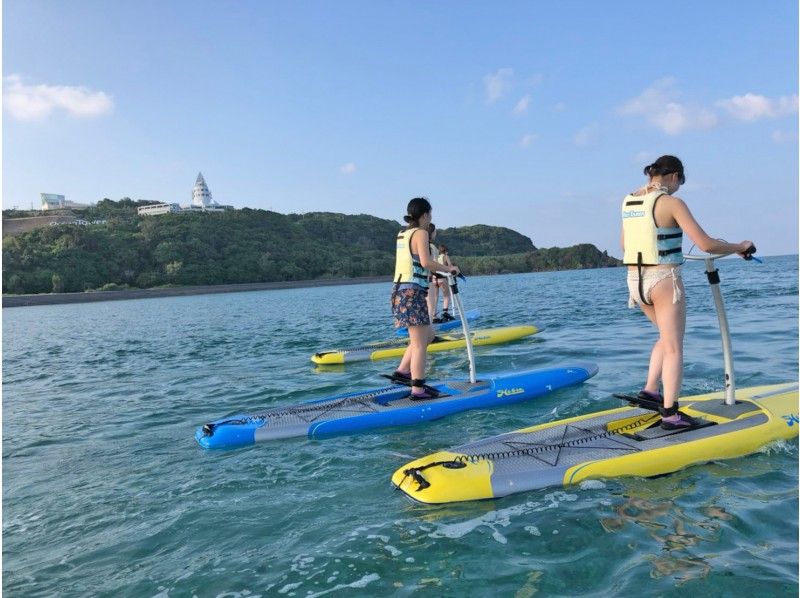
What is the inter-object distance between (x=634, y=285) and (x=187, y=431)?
613cm

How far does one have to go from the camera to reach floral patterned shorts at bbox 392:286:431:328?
7707 millimetres

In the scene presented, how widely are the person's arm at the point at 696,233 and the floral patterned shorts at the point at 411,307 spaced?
11.1 ft

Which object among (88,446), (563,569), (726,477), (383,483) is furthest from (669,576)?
(88,446)

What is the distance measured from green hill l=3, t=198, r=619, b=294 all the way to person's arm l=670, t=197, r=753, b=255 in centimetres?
9361

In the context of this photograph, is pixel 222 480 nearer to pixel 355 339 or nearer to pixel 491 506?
pixel 491 506

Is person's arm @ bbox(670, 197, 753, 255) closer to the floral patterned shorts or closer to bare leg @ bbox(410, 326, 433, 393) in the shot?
the floral patterned shorts

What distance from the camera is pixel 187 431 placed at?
809cm

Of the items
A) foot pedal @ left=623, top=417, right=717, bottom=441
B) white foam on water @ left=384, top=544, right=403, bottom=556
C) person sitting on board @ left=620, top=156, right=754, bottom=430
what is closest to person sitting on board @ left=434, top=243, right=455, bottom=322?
person sitting on board @ left=620, top=156, right=754, bottom=430

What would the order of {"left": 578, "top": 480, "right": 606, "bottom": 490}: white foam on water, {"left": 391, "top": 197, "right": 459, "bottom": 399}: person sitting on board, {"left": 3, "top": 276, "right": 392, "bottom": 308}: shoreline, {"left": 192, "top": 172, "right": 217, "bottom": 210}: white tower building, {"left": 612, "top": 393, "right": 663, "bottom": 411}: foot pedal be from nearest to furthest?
{"left": 578, "top": 480, "right": 606, "bottom": 490}: white foam on water < {"left": 612, "top": 393, "right": 663, "bottom": 411}: foot pedal < {"left": 391, "top": 197, "right": 459, "bottom": 399}: person sitting on board < {"left": 3, "top": 276, "right": 392, "bottom": 308}: shoreline < {"left": 192, "top": 172, "right": 217, "bottom": 210}: white tower building

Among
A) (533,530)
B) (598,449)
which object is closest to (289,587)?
(533,530)

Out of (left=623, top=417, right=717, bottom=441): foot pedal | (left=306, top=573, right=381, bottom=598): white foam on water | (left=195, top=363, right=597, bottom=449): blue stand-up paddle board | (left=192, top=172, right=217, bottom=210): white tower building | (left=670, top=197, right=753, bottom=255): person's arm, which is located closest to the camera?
(left=306, top=573, right=381, bottom=598): white foam on water

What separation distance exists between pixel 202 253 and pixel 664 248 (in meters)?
109

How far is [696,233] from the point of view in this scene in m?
5.30

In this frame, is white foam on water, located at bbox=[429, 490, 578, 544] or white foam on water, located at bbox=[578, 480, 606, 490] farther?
white foam on water, located at bbox=[578, 480, 606, 490]
